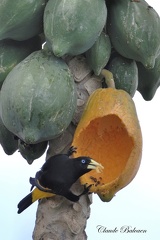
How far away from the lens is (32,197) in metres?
1.08

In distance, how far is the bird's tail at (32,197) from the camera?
1068mm

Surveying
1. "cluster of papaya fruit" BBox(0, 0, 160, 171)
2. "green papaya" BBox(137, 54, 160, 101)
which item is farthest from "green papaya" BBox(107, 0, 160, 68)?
"green papaya" BBox(137, 54, 160, 101)

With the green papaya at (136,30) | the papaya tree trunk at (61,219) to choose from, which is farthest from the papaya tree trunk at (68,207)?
the green papaya at (136,30)

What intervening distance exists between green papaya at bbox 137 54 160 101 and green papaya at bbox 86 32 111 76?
0.15 meters

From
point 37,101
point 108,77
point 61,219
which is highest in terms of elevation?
point 37,101

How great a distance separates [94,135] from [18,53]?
0.25m

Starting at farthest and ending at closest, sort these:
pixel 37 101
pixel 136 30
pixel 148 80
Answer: pixel 148 80
pixel 136 30
pixel 37 101

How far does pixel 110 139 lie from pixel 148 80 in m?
0.22

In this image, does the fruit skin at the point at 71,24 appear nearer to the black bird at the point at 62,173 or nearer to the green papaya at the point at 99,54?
the green papaya at the point at 99,54

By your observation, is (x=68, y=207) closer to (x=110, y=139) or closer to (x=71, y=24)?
(x=110, y=139)

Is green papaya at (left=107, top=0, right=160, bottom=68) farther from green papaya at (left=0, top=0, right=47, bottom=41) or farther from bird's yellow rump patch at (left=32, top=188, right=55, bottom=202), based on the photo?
bird's yellow rump patch at (left=32, top=188, right=55, bottom=202)

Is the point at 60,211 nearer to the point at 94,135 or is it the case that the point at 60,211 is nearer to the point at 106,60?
the point at 94,135

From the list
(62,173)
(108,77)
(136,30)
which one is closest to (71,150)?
(62,173)

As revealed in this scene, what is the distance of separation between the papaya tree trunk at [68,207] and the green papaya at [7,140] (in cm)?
11
